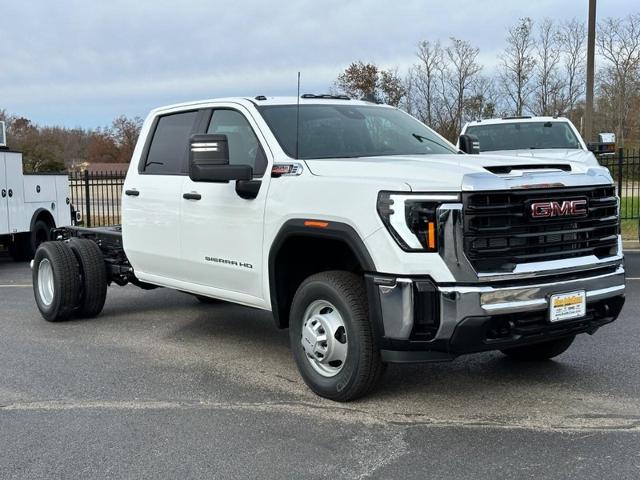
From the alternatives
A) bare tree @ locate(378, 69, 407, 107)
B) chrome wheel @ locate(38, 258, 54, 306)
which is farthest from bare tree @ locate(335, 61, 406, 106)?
chrome wheel @ locate(38, 258, 54, 306)

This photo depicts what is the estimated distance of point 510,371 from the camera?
215 inches

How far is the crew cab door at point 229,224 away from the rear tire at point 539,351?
2.06 meters

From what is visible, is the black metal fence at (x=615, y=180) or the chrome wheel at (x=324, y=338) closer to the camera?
the chrome wheel at (x=324, y=338)

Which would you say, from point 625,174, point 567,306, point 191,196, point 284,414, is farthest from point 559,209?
point 625,174

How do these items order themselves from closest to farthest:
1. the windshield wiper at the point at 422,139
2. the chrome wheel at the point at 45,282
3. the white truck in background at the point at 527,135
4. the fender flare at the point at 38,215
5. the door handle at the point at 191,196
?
the door handle at the point at 191,196
the windshield wiper at the point at 422,139
the chrome wheel at the point at 45,282
the white truck in background at the point at 527,135
the fender flare at the point at 38,215

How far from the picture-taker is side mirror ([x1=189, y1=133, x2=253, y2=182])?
16.6 ft

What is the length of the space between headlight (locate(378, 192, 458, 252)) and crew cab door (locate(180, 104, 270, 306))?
1.24 meters

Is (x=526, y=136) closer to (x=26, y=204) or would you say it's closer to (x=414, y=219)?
(x=414, y=219)

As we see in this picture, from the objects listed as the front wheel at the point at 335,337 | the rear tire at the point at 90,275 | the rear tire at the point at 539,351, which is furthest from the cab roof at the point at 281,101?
the rear tire at the point at 539,351

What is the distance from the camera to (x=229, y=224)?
544 centimetres

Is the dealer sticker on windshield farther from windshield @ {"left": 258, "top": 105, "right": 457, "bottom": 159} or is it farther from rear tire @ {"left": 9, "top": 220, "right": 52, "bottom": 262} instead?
rear tire @ {"left": 9, "top": 220, "right": 52, "bottom": 262}

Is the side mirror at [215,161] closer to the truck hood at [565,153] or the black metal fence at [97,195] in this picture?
the truck hood at [565,153]

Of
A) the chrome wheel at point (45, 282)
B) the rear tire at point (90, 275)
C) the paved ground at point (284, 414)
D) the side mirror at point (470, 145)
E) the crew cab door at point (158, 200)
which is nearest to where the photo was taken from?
the paved ground at point (284, 414)

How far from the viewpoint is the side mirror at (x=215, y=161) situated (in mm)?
5074
